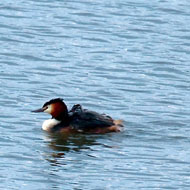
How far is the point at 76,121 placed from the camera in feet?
53.9

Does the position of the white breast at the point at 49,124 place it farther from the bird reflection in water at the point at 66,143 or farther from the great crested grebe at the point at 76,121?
the bird reflection in water at the point at 66,143

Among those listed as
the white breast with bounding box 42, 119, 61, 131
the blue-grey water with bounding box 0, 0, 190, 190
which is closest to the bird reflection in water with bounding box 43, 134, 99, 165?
the blue-grey water with bounding box 0, 0, 190, 190

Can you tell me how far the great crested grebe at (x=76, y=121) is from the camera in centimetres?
1631

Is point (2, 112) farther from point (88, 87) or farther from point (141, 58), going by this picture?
point (141, 58)

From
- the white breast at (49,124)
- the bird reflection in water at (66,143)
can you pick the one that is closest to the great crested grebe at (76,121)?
the white breast at (49,124)

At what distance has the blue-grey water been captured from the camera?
13969mm

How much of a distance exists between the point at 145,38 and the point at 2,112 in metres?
7.60

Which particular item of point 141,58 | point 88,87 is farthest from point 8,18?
point 88,87

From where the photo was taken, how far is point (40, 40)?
23203mm

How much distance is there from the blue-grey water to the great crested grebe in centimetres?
16

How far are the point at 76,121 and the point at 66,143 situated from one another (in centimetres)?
72

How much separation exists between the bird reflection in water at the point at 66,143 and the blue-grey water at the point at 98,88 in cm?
2

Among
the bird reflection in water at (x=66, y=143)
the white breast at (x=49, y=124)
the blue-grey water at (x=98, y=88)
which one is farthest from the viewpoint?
the white breast at (x=49, y=124)

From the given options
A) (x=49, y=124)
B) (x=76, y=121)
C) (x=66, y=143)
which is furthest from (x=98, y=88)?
(x=66, y=143)
